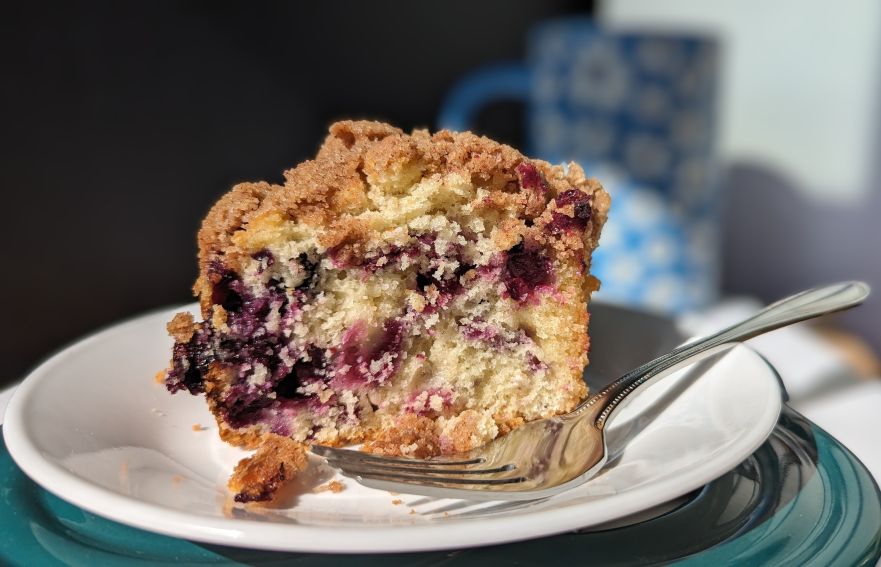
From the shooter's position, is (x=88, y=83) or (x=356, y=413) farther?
(x=88, y=83)

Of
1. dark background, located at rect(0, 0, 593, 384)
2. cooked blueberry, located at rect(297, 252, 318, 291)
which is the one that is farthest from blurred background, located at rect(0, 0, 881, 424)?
cooked blueberry, located at rect(297, 252, 318, 291)

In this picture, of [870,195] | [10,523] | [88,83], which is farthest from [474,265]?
[870,195]

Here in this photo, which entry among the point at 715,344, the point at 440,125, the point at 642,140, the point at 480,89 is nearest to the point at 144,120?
the point at 440,125

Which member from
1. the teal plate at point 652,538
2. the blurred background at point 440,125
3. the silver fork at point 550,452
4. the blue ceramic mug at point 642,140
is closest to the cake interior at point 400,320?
the silver fork at point 550,452

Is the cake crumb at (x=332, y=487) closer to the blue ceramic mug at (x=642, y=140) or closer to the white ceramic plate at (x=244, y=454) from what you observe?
the white ceramic plate at (x=244, y=454)

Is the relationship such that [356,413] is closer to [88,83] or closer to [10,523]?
[10,523]

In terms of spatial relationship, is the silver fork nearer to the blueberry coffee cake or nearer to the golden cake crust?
the blueberry coffee cake
